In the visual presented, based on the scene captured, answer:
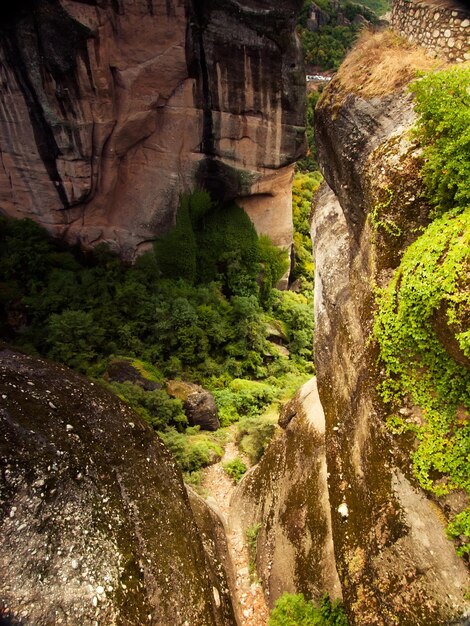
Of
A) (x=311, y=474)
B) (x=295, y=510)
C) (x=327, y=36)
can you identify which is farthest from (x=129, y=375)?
(x=327, y=36)

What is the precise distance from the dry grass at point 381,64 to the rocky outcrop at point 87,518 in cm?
587

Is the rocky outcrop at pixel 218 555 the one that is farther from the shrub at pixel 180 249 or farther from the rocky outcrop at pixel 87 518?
the shrub at pixel 180 249

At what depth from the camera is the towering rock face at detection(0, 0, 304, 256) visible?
13.3 m

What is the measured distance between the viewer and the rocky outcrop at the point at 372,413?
3.90 meters

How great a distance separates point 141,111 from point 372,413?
46.4 ft

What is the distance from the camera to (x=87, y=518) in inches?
191

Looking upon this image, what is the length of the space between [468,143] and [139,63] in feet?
44.7

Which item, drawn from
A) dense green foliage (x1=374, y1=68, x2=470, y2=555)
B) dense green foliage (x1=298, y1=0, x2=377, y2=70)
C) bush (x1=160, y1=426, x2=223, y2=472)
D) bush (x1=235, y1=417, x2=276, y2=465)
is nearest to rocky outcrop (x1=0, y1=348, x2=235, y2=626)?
dense green foliage (x1=374, y1=68, x2=470, y2=555)

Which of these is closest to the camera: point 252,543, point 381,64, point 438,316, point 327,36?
point 438,316

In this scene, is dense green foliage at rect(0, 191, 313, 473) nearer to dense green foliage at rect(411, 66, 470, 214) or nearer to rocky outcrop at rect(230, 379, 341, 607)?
rocky outcrop at rect(230, 379, 341, 607)

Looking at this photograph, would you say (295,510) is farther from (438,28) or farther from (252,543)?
(438,28)

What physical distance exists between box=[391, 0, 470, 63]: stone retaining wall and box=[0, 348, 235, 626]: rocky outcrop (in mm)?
6781

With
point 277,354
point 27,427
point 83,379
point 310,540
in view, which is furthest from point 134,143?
point 310,540

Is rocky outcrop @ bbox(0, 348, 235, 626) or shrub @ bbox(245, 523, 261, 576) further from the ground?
rocky outcrop @ bbox(0, 348, 235, 626)
